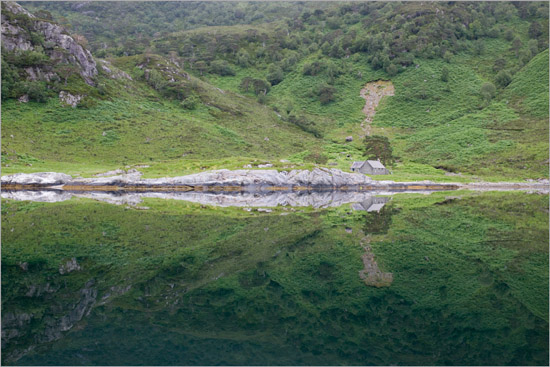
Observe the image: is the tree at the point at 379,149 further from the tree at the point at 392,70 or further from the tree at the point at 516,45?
the tree at the point at 516,45

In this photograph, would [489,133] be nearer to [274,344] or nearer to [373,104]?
[373,104]

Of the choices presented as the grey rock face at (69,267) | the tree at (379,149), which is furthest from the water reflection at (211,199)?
the tree at (379,149)

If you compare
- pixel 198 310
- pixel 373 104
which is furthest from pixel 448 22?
pixel 198 310

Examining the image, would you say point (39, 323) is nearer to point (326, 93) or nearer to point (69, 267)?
point (69, 267)

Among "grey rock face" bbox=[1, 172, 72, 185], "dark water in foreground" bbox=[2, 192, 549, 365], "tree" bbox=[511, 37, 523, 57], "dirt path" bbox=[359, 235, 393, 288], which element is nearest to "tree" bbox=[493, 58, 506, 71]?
"tree" bbox=[511, 37, 523, 57]

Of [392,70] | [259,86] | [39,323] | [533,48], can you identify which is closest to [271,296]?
[39,323]
